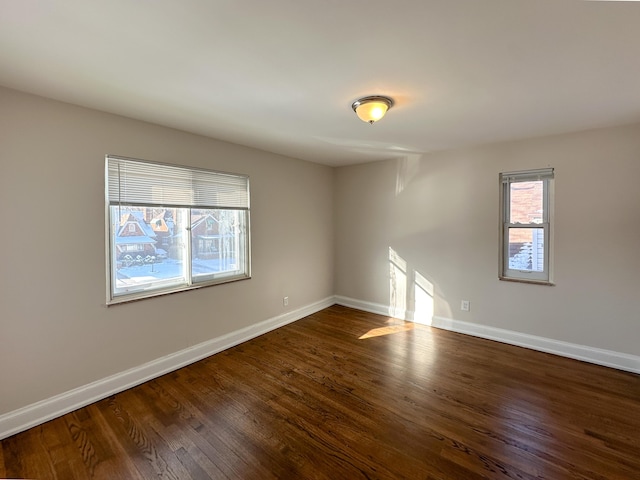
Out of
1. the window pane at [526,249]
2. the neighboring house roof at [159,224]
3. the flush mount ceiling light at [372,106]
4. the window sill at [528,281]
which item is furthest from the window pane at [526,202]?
the neighboring house roof at [159,224]

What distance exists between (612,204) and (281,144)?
355cm

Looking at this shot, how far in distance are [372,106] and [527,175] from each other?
2330 millimetres

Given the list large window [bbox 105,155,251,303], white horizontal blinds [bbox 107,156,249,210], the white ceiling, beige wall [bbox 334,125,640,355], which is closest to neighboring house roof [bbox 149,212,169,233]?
large window [bbox 105,155,251,303]

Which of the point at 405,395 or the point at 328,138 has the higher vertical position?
the point at 328,138

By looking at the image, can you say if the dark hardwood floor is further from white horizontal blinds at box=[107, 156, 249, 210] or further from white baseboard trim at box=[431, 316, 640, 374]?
white horizontal blinds at box=[107, 156, 249, 210]

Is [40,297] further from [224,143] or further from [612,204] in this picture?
[612,204]

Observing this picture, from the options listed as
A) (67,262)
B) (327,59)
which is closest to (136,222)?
(67,262)

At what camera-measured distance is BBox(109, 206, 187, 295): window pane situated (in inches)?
99.3

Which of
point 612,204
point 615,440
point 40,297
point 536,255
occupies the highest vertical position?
point 612,204

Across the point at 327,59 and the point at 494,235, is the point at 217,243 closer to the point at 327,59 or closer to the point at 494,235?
the point at 327,59

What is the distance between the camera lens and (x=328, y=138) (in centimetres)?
321

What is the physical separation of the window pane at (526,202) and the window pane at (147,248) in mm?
3803

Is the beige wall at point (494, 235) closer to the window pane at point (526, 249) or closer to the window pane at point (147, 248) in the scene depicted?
the window pane at point (526, 249)

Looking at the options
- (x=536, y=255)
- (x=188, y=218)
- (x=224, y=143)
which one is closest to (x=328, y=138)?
(x=224, y=143)
